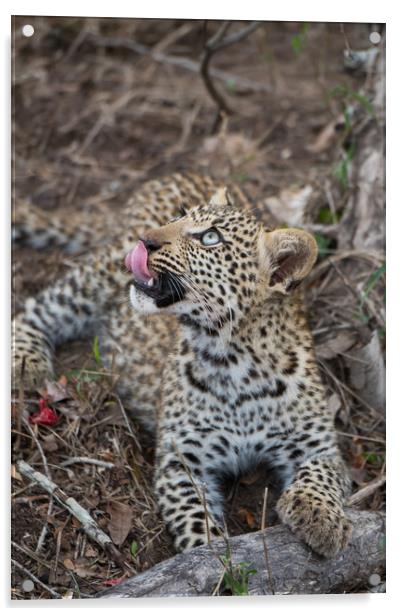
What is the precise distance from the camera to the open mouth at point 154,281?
12.7 feet

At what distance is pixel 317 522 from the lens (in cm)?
393

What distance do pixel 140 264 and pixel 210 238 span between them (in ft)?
1.09

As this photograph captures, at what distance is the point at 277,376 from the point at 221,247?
0.62 m

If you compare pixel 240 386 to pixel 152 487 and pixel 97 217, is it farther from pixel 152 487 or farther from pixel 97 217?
pixel 97 217

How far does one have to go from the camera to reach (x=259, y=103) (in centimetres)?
687

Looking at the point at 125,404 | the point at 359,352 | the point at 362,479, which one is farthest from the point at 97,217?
the point at 362,479

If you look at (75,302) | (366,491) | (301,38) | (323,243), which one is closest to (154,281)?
(366,491)

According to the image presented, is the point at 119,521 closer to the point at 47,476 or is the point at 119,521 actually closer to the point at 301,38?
the point at 47,476

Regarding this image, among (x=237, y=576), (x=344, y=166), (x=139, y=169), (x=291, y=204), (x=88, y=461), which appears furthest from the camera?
(x=139, y=169)

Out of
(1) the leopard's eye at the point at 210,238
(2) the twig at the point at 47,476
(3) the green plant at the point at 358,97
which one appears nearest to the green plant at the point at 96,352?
(2) the twig at the point at 47,476

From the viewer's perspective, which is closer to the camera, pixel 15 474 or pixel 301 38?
pixel 15 474

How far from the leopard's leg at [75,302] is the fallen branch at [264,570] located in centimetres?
175

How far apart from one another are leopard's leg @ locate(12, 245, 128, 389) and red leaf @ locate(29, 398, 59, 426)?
31.3 inches

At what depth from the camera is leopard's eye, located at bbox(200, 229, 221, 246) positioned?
13.2ft
